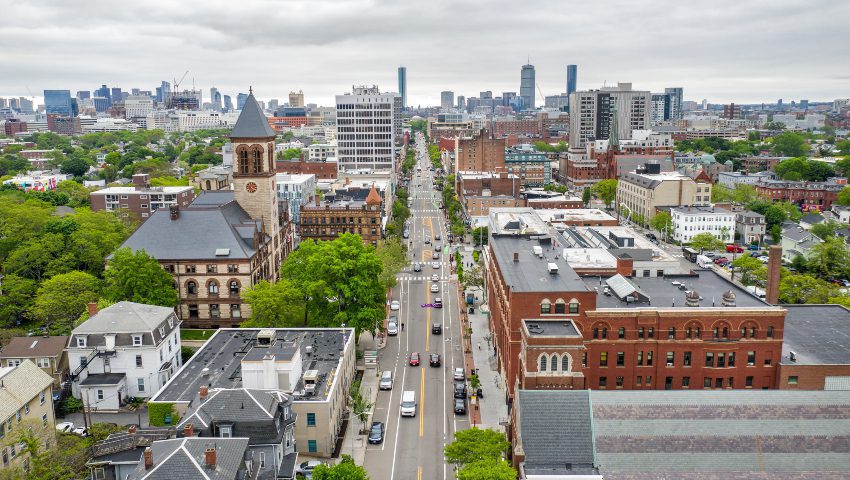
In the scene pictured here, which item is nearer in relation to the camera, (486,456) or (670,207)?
(486,456)

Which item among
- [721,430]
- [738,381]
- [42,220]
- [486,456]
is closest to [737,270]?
[738,381]

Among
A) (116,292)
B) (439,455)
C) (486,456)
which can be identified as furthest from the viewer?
(116,292)

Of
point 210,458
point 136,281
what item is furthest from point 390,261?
point 210,458

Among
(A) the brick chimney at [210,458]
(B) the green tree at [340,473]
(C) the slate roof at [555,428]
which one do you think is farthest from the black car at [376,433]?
(A) the brick chimney at [210,458]

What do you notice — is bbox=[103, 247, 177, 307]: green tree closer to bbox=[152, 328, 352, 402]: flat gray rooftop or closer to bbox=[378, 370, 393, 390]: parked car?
bbox=[152, 328, 352, 402]: flat gray rooftop

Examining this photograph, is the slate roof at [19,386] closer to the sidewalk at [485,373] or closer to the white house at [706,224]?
the sidewalk at [485,373]

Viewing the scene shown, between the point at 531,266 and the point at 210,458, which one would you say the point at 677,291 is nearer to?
the point at 531,266

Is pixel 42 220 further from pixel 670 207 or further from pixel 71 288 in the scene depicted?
pixel 670 207
